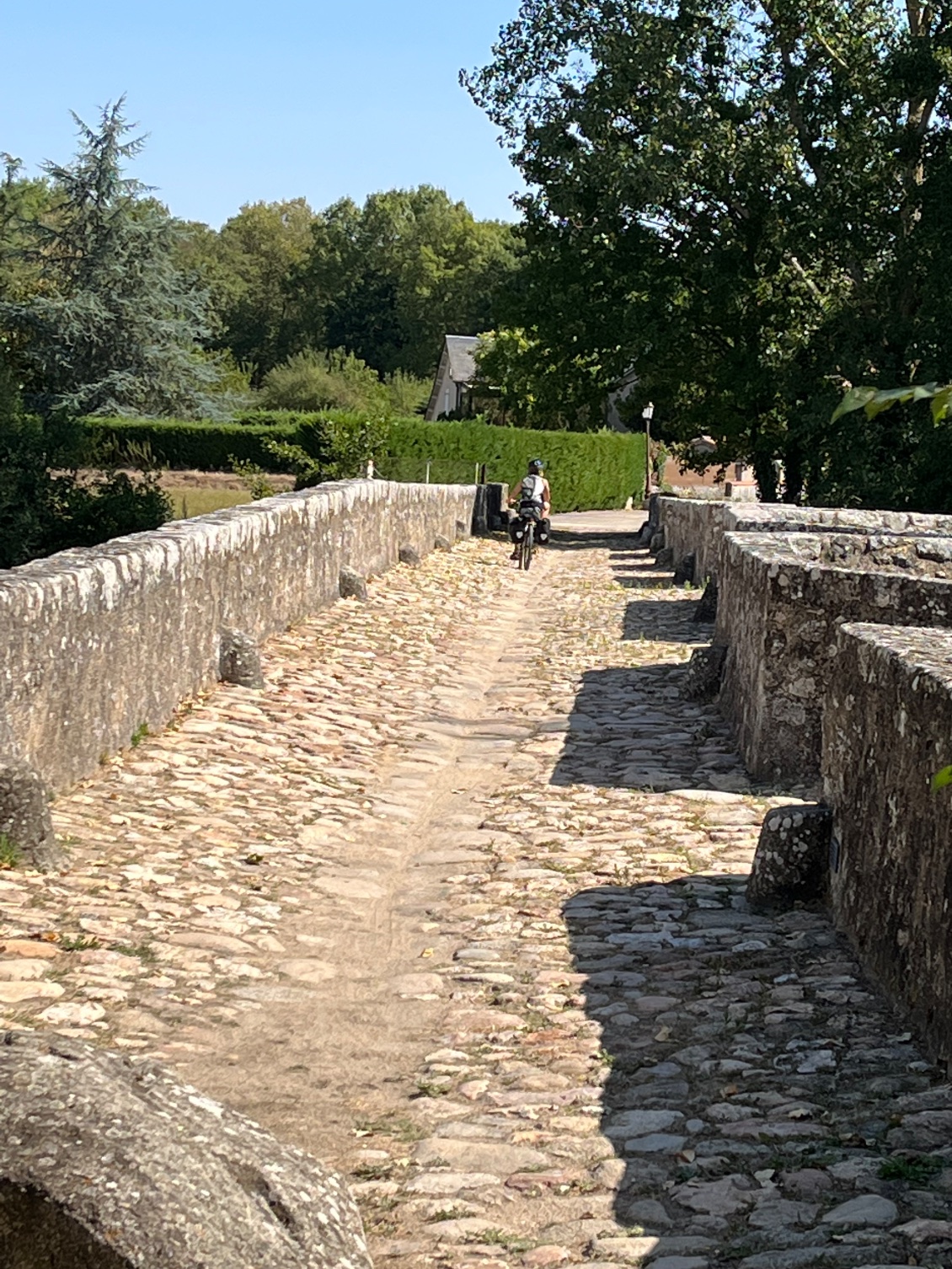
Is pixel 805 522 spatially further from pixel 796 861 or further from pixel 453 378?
pixel 453 378

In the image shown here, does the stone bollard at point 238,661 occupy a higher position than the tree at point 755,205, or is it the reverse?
the tree at point 755,205

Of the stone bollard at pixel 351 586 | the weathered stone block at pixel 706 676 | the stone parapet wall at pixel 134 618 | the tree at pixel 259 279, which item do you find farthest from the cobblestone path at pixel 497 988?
the tree at pixel 259 279

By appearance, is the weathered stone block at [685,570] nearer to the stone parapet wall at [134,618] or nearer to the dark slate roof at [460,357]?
the stone parapet wall at [134,618]

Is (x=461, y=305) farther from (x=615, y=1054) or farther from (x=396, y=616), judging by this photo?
(x=615, y=1054)

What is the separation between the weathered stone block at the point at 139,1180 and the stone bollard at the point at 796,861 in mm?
3555

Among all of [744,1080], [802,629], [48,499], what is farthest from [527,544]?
[744,1080]

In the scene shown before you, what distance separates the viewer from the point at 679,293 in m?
32.5

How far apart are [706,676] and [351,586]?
479cm

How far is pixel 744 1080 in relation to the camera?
179 inches

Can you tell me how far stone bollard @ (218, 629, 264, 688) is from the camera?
10164 mm

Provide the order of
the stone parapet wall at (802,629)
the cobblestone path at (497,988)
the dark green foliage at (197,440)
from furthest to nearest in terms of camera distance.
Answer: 1. the dark green foliage at (197,440)
2. the stone parapet wall at (802,629)
3. the cobblestone path at (497,988)

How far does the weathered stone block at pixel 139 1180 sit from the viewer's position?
2457mm

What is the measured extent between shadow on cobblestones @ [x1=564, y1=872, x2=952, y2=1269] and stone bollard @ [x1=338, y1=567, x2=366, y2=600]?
28.8 ft

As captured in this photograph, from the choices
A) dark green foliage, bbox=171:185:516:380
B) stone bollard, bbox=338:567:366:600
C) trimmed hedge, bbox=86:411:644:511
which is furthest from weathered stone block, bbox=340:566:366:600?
dark green foliage, bbox=171:185:516:380
